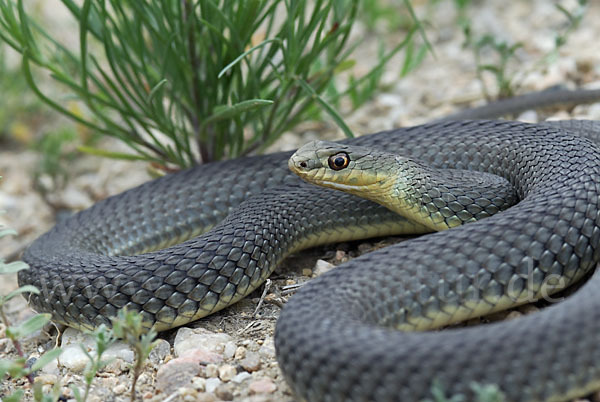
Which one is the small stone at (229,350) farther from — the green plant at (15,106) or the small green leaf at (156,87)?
the green plant at (15,106)

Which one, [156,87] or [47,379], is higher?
[156,87]

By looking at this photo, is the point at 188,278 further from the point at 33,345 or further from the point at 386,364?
the point at 386,364

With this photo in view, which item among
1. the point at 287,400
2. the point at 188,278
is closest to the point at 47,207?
the point at 188,278

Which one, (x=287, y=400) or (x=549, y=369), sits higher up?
(x=549, y=369)

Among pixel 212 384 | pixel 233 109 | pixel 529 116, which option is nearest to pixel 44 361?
pixel 212 384

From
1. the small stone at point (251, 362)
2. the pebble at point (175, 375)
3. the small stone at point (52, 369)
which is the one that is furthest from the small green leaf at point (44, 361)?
the small stone at point (251, 362)

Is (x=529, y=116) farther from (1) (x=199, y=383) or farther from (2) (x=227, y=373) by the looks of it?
(1) (x=199, y=383)

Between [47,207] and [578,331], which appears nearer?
[578,331]
